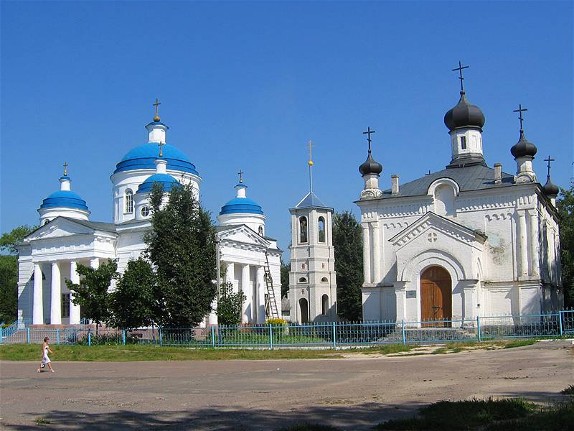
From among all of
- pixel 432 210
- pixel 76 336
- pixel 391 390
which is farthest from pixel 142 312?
pixel 391 390

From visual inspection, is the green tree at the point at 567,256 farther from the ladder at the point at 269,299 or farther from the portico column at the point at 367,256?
the ladder at the point at 269,299

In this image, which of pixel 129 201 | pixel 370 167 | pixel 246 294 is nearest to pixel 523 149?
pixel 370 167

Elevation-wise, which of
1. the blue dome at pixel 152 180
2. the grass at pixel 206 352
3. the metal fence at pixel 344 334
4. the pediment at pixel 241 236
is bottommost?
the grass at pixel 206 352

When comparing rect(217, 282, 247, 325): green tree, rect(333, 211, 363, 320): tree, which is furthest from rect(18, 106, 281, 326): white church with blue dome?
rect(217, 282, 247, 325): green tree

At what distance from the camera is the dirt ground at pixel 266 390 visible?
30.2ft

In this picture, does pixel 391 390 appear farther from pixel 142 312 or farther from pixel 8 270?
pixel 8 270

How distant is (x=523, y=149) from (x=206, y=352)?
17.9 meters

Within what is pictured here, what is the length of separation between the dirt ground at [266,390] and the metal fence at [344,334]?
589cm

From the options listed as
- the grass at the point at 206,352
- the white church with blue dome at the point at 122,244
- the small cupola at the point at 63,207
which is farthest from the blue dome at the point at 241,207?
the grass at the point at 206,352

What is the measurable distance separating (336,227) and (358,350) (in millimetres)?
36615

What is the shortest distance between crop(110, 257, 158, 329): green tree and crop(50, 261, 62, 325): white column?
16.5 m

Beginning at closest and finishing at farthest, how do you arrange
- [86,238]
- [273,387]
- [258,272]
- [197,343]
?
[273,387], [197,343], [86,238], [258,272]

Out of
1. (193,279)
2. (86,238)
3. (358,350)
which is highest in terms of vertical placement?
(86,238)

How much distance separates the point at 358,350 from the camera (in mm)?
24391
